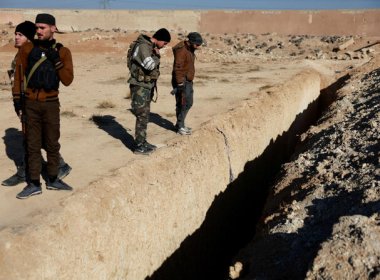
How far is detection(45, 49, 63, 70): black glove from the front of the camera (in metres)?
4.55

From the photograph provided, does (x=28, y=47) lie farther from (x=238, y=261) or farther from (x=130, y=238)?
(x=238, y=261)

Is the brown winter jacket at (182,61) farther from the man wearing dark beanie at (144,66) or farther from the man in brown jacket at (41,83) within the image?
the man in brown jacket at (41,83)

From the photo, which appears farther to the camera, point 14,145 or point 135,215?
point 14,145

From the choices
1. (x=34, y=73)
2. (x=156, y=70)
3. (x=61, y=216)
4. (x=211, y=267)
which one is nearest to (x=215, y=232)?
(x=211, y=267)

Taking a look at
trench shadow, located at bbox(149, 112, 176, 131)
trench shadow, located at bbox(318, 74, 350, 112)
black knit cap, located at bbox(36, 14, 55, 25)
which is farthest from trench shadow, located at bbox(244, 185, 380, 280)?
trench shadow, located at bbox(318, 74, 350, 112)

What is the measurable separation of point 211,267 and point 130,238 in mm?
2638

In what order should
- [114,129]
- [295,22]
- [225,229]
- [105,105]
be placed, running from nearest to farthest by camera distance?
[225,229]
[114,129]
[105,105]
[295,22]

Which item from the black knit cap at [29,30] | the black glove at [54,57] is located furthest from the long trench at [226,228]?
the black knit cap at [29,30]

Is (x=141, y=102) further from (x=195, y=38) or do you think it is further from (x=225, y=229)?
(x=225, y=229)

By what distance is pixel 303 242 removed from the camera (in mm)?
4305

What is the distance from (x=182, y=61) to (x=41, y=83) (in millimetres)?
3222

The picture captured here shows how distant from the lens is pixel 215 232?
26.0ft

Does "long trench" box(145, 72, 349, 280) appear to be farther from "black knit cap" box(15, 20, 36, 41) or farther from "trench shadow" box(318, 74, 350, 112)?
"trench shadow" box(318, 74, 350, 112)

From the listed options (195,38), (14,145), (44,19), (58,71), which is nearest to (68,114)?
(14,145)
